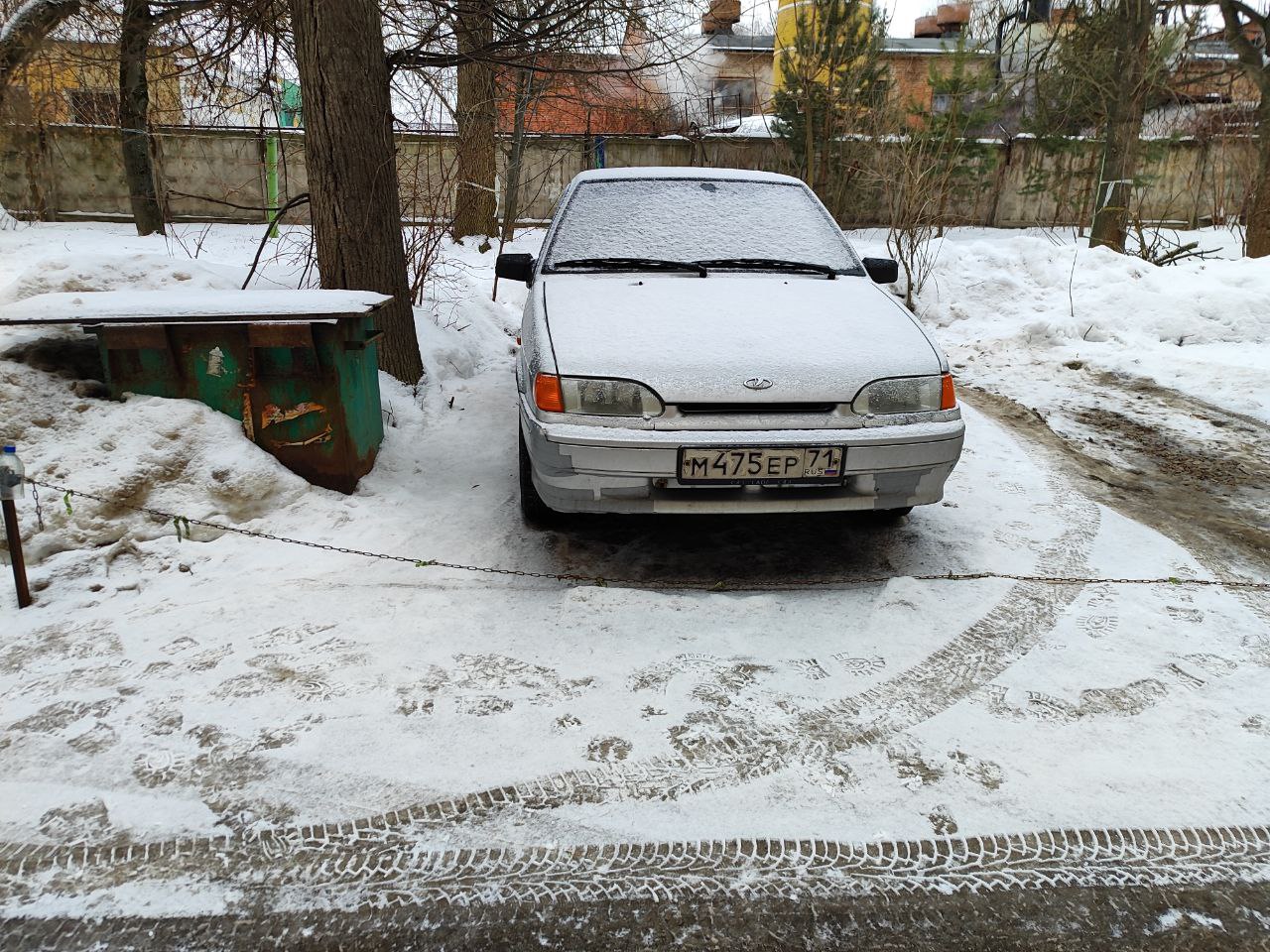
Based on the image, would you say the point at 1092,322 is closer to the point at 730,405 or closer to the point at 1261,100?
the point at 730,405

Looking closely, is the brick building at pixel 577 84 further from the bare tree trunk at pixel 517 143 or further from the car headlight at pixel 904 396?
the car headlight at pixel 904 396

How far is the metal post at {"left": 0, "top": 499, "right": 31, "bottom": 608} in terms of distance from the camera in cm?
276

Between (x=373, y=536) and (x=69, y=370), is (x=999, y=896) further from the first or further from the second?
(x=69, y=370)

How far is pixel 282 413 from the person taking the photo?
3754 mm

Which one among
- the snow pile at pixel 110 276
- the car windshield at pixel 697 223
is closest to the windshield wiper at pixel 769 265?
the car windshield at pixel 697 223

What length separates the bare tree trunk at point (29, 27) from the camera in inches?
352

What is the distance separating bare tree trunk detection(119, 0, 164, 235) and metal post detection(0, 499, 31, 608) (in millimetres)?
7675

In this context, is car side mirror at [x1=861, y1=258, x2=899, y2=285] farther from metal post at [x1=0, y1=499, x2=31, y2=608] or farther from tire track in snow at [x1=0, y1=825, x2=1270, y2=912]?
metal post at [x1=0, y1=499, x2=31, y2=608]

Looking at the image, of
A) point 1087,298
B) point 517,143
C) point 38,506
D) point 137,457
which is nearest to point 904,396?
point 137,457

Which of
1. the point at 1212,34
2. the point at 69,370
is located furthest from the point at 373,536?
the point at 1212,34

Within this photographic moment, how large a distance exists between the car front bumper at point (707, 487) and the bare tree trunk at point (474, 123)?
343 cm

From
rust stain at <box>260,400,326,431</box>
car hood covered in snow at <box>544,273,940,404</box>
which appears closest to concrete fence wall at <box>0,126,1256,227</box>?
rust stain at <box>260,400,326,431</box>

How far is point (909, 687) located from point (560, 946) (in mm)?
1374

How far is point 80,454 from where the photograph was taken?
3477 mm
